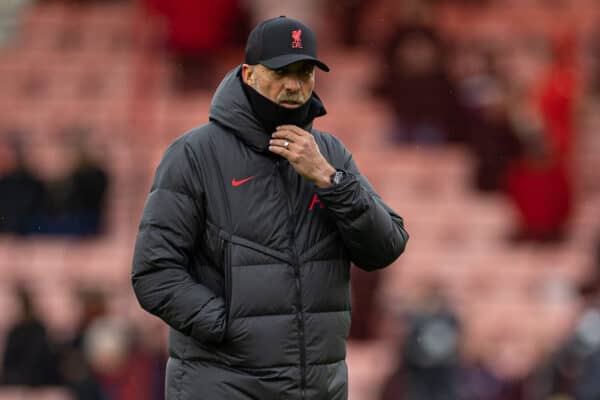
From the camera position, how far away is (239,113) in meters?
4.73

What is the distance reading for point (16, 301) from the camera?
41.6 ft

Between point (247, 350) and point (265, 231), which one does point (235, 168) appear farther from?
point (247, 350)

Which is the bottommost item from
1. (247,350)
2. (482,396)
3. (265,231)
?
(482,396)

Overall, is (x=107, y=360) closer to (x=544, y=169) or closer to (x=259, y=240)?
(x=544, y=169)

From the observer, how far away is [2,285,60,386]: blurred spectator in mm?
11695

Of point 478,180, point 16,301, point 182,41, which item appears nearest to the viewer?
point 16,301

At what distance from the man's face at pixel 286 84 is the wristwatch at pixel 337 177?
219 mm

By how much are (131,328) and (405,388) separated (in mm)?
1924

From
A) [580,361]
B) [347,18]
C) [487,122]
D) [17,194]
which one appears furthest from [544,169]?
[17,194]

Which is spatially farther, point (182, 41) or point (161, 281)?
point (182, 41)

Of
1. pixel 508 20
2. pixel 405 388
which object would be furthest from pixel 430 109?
pixel 405 388

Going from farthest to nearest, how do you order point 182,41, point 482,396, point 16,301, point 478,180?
point 182,41
point 478,180
point 16,301
point 482,396

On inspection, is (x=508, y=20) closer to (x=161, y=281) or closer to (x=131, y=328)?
(x=131, y=328)

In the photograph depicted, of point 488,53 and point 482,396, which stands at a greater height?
point 488,53
